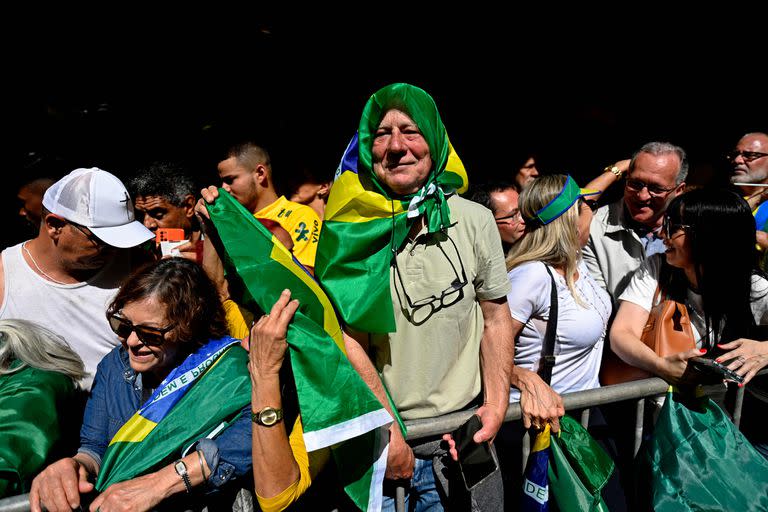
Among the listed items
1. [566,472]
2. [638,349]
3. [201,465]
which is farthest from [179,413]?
[638,349]

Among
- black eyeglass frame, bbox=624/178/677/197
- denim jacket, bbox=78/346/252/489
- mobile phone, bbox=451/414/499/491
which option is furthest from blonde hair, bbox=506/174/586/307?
denim jacket, bbox=78/346/252/489

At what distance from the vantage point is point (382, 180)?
2.23 meters

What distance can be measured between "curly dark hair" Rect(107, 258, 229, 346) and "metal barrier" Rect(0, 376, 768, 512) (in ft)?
2.52

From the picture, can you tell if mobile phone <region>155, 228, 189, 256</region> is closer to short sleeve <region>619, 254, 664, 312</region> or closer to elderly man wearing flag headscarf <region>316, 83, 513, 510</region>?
elderly man wearing flag headscarf <region>316, 83, 513, 510</region>

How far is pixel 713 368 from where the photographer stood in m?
2.37

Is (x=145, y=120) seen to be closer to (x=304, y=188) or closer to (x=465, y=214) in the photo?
(x=304, y=188)

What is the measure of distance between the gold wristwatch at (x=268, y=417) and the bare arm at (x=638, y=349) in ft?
5.12

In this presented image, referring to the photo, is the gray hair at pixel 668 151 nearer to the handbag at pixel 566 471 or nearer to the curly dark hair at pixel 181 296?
the handbag at pixel 566 471

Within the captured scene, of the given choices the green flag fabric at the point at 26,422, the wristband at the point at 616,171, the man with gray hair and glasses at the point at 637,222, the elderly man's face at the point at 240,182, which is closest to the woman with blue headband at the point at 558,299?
the man with gray hair and glasses at the point at 637,222

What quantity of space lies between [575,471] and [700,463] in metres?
0.51

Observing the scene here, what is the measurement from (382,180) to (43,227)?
1429 millimetres

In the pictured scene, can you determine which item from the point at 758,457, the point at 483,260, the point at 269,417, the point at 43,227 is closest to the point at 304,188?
the point at 43,227

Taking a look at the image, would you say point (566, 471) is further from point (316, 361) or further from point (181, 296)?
point (181, 296)

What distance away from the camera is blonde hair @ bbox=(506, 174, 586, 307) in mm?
2689
